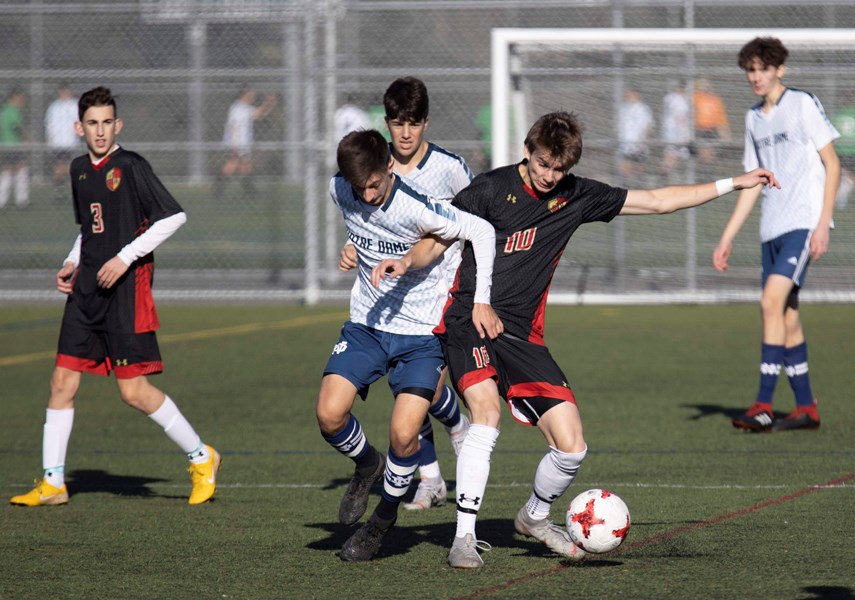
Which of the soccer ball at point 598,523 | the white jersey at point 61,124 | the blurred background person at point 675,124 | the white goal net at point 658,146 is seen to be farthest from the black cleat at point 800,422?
the white jersey at point 61,124

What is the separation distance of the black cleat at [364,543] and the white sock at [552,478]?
596mm

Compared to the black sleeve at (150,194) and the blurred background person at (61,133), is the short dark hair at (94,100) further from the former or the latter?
the blurred background person at (61,133)

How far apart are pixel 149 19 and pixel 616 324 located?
694cm

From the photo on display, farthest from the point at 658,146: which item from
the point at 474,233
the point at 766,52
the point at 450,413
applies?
the point at 474,233

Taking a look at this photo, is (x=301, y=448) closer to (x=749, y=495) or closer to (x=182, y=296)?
(x=749, y=495)

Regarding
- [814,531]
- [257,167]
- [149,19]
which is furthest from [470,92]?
[814,531]

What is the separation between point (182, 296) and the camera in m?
15.6

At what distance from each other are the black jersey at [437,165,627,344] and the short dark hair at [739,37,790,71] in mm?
3076

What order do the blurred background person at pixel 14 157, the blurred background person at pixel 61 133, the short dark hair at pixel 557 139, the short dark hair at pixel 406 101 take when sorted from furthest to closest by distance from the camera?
the blurred background person at pixel 14 157 → the blurred background person at pixel 61 133 → the short dark hair at pixel 406 101 → the short dark hair at pixel 557 139

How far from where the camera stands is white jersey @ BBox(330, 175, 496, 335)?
523 cm

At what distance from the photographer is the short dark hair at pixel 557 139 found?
509cm

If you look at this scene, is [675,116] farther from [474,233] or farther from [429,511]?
[474,233]

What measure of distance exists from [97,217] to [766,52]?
4.02 metres

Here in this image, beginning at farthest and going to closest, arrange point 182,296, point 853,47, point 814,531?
point 182,296 < point 853,47 < point 814,531
